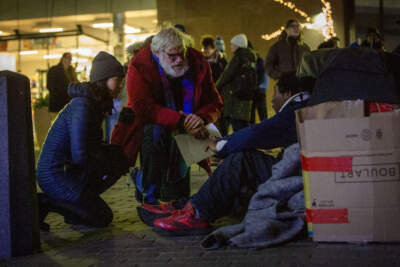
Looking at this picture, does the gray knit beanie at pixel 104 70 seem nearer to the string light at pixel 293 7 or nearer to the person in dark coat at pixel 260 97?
the person in dark coat at pixel 260 97

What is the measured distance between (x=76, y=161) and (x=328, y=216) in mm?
2040

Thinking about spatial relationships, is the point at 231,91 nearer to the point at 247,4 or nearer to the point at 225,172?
the point at 225,172

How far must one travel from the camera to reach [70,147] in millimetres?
4500

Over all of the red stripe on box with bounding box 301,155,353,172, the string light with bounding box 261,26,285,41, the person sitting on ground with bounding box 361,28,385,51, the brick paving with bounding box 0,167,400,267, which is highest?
the string light with bounding box 261,26,285,41

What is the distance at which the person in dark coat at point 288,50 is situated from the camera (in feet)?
27.5

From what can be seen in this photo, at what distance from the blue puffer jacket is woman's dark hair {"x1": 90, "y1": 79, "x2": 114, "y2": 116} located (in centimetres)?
8

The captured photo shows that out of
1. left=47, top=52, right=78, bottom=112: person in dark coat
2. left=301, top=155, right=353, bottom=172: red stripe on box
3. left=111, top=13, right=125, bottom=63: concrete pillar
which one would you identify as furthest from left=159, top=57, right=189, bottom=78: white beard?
left=111, top=13, right=125, bottom=63: concrete pillar

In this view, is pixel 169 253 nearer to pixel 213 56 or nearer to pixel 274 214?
pixel 274 214

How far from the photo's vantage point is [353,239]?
346 cm

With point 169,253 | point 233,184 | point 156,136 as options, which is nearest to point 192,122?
point 156,136

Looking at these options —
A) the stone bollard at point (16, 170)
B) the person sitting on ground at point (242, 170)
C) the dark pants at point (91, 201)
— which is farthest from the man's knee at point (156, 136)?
the stone bollard at point (16, 170)

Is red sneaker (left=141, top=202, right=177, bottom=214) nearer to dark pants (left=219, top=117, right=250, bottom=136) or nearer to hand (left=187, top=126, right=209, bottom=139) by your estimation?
hand (left=187, top=126, right=209, bottom=139)

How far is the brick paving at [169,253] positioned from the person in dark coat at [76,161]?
0.56 feet

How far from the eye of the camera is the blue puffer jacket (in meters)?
4.35
